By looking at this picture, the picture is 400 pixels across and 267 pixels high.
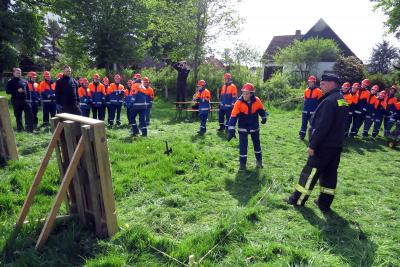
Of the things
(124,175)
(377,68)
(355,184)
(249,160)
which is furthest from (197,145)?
(377,68)

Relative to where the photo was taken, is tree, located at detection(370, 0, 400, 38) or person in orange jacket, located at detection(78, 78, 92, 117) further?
tree, located at detection(370, 0, 400, 38)

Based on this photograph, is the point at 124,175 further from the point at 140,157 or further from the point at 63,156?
the point at 63,156

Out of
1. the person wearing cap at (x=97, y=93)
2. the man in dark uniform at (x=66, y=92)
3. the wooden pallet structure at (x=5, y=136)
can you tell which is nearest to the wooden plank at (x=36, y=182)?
the wooden pallet structure at (x=5, y=136)

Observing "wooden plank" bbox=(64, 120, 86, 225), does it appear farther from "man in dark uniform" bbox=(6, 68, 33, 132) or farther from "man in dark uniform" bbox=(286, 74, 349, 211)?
"man in dark uniform" bbox=(6, 68, 33, 132)

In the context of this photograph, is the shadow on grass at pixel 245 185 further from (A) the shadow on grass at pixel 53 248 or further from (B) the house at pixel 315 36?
(B) the house at pixel 315 36

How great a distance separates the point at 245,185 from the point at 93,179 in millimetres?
3618

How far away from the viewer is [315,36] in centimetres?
4459

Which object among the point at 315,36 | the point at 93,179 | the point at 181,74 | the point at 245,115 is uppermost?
the point at 315,36

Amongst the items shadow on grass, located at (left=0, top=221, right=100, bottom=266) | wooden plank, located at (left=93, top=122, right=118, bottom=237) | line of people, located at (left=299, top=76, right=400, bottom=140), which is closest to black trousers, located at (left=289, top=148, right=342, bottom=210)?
wooden plank, located at (left=93, top=122, right=118, bottom=237)

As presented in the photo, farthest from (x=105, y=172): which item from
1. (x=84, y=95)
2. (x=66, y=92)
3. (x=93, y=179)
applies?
(x=84, y=95)

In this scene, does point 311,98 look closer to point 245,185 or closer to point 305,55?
point 245,185

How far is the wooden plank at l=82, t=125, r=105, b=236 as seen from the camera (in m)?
4.03

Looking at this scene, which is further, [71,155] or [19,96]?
[19,96]

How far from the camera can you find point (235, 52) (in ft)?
87.1
